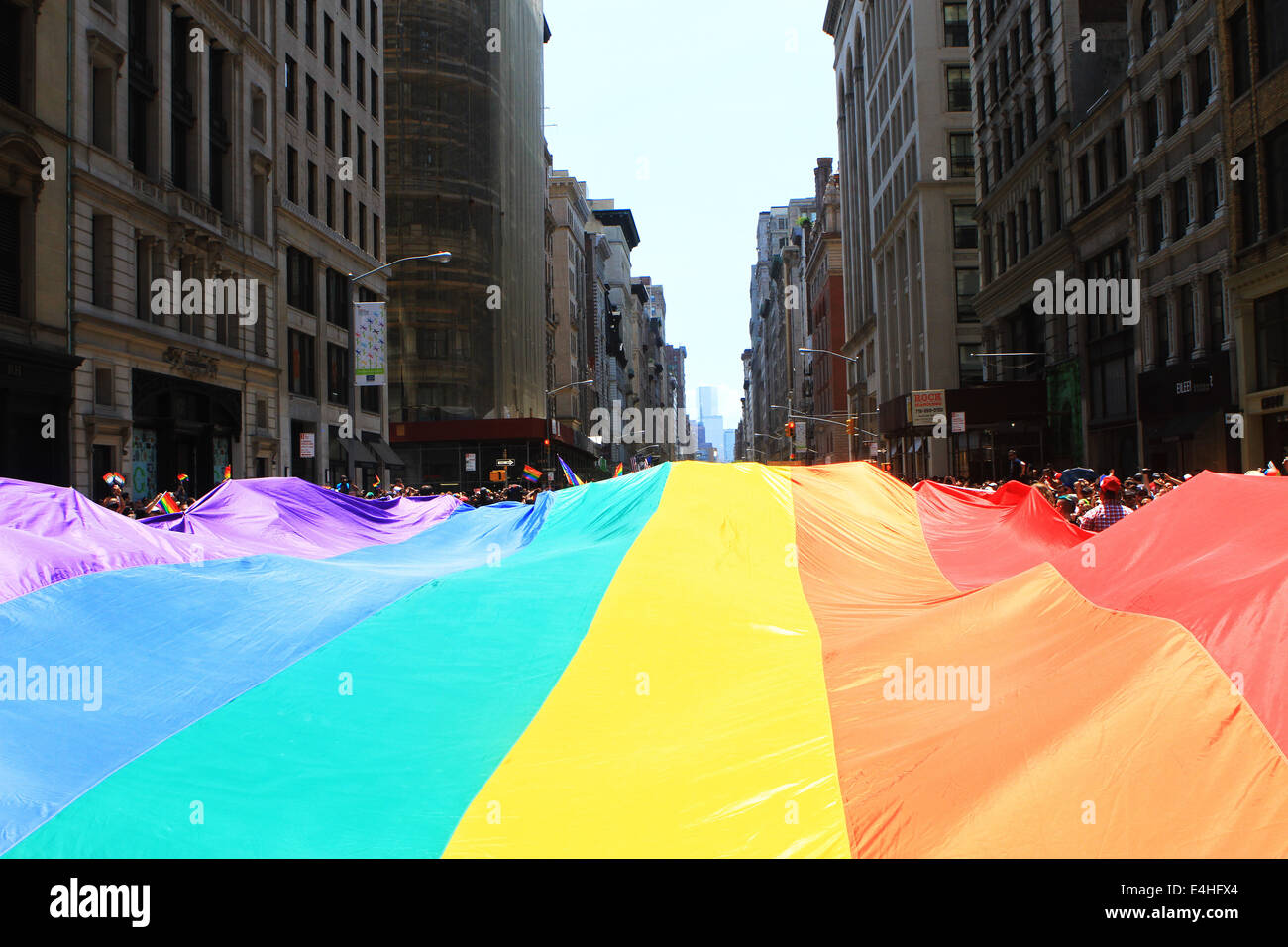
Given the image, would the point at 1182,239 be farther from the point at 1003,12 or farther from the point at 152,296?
the point at 152,296

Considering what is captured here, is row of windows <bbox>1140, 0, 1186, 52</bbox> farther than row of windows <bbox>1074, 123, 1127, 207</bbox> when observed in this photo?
No

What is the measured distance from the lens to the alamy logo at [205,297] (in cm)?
3587

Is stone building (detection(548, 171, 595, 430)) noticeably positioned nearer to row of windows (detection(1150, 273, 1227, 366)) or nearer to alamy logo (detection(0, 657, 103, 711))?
row of windows (detection(1150, 273, 1227, 366))

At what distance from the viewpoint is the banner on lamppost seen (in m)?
41.7

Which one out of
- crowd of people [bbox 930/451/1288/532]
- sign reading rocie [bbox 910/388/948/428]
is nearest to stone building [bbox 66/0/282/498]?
crowd of people [bbox 930/451/1288/532]

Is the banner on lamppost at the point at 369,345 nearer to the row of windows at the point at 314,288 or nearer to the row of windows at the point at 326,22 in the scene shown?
the row of windows at the point at 314,288

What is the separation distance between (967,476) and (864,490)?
148 ft

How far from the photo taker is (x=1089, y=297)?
41188 millimetres

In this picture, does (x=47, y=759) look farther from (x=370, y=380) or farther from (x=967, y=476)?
(x=967, y=476)

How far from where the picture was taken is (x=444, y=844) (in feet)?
15.6

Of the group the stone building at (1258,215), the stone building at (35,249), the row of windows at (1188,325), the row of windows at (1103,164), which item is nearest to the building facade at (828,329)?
the row of windows at (1103,164)
